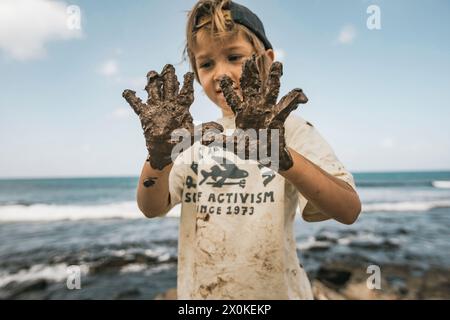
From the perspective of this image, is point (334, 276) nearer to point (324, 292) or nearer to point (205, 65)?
point (324, 292)

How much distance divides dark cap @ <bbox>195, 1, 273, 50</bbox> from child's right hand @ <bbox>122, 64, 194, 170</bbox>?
1.04 m

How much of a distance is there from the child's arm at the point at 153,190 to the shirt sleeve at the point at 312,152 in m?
0.84

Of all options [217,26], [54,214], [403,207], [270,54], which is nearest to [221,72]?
[217,26]

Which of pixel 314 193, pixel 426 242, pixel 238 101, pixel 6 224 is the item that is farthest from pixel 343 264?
pixel 6 224

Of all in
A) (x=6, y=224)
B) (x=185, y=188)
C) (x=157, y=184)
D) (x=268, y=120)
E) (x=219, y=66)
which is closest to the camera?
(x=268, y=120)

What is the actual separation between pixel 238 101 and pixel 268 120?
155 millimetres

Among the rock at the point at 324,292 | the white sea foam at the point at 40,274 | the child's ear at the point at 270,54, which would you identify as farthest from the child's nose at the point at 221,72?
the white sea foam at the point at 40,274

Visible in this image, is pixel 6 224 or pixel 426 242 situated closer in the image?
pixel 426 242

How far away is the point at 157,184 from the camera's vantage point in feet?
6.14

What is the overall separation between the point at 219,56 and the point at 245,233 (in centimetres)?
126

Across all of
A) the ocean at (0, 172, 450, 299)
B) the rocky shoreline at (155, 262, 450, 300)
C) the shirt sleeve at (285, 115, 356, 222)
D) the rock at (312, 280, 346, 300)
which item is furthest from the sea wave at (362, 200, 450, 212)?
the shirt sleeve at (285, 115, 356, 222)

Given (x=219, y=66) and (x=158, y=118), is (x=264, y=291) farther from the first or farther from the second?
(x=219, y=66)

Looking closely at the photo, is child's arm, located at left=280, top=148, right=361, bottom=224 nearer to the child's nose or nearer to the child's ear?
the child's nose

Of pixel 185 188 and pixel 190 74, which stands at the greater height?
pixel 190 74
